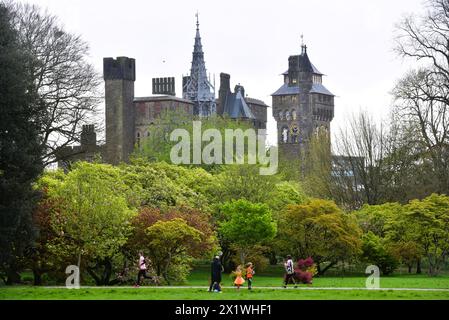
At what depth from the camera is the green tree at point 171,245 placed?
5009 cm

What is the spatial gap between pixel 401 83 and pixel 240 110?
292 ft

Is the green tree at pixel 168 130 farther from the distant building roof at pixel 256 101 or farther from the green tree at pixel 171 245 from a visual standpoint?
the distant building roof at pixel 256 101

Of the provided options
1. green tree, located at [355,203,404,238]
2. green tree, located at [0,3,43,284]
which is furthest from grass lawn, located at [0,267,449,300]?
green tree, located at [355,203,404,238]

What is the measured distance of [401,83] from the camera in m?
A: 65.9

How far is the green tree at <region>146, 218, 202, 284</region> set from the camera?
50094 mm

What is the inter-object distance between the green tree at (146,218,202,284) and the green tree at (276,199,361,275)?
37.7 feet

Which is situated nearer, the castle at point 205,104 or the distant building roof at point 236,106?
the castle at point 205,104

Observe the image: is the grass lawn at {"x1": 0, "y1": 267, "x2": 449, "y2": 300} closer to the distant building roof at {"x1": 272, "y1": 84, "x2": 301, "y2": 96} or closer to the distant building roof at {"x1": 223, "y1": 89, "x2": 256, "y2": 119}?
the distant building roof at {"x1": 223, "y1": 89, "x2": 256, "y2": 119}

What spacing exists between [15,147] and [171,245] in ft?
39.3

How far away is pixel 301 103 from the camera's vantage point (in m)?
173

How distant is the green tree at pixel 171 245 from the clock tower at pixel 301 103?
117 m

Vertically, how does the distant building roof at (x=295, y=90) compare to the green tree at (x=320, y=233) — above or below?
above

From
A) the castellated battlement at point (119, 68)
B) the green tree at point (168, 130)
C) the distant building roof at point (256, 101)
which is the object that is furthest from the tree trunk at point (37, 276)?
the distant building roof at point (256, 101)
